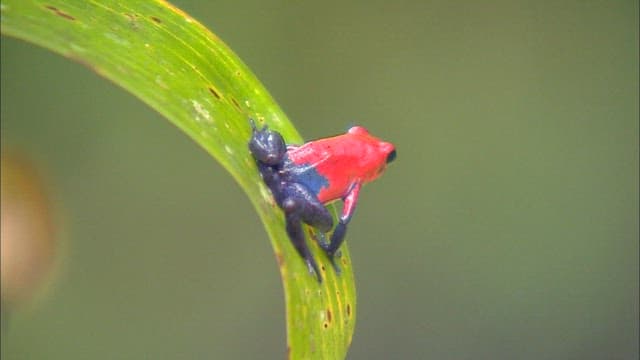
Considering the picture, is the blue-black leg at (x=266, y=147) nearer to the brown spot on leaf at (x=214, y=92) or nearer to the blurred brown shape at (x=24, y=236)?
the brown spot on leaf at (x=214, y=92)

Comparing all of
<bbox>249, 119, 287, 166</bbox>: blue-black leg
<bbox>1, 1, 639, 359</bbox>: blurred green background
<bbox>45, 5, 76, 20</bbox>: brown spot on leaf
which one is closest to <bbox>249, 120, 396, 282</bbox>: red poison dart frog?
<bbox>249, 119, 287, 166</bbox>: blue-black leg

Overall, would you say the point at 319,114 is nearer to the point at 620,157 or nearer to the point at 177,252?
→ the point at 177,252

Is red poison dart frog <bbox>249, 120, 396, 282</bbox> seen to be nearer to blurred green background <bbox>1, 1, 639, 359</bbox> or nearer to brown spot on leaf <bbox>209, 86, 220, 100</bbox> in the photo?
brown spot on leaf <bbox>209, 86, 220, 100</bbox>

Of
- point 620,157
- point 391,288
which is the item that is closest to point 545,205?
point 620,157

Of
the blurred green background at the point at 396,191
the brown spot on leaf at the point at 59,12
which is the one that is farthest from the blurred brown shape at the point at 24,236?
the brown spot on leaf at the point at 59,12

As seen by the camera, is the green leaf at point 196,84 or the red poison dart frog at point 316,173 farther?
the red poison dart frog at point 316,173

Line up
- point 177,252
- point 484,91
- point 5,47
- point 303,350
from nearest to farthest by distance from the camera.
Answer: point 303,350 < point 5,47 < point 177,252 < point 484,91
